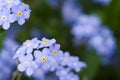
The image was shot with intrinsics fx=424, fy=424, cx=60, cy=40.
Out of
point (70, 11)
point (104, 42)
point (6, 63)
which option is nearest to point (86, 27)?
point (104, 42)

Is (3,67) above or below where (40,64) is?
above

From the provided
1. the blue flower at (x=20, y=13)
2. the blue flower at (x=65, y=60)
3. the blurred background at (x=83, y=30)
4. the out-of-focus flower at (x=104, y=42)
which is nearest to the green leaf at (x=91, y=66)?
the blurred background at (x=83, y=30)

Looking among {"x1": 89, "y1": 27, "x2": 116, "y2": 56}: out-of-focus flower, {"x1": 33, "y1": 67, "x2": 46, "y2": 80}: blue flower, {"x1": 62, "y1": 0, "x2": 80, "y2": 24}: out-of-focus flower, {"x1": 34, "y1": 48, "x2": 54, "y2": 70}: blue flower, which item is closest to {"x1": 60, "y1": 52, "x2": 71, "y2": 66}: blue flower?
{"x1": 34, "y1": 48, "x2": 54, "y2": 70}: blue flower

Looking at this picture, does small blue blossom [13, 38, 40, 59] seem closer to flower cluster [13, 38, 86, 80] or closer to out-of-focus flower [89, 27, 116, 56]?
flower cluster [13, 38, 86, 80]

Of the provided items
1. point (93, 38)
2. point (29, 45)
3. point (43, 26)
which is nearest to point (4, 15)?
point (29, 45)

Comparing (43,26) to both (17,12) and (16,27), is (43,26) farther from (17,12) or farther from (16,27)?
(17,12)
